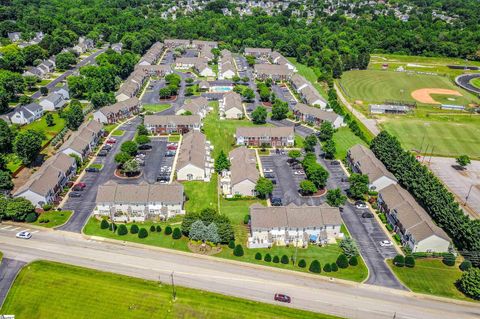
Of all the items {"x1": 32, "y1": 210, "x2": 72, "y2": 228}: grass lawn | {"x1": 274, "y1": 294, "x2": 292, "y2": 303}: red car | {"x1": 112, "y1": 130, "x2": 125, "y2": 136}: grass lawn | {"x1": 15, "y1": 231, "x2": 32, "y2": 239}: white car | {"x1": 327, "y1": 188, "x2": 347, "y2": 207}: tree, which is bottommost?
{"x1": 112, "y1": 130, "x2": 125, "y2": 136}: grass lawn

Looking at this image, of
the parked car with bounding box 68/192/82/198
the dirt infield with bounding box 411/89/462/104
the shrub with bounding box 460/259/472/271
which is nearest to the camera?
the shrub with bounding box 460/259/472/271

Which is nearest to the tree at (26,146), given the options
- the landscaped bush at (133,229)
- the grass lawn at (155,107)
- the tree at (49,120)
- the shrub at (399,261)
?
the tree at (49,120)

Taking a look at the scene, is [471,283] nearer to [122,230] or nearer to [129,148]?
[122,230]

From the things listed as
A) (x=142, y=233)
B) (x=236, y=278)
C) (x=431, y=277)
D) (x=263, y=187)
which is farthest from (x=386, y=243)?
(x=142, y=233)

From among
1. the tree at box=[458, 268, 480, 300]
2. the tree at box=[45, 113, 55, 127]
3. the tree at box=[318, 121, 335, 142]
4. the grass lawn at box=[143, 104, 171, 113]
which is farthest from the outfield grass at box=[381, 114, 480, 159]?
the tree at box=[45, 113, 55, 127]

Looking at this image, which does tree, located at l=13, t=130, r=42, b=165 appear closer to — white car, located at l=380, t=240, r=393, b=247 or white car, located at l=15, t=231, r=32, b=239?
white car, located at l=15, t=231, r=32, b=239

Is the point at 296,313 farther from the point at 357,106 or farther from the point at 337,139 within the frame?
the point at 357,106

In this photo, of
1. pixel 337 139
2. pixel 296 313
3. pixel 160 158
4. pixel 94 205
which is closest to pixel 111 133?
pixel 160 158
